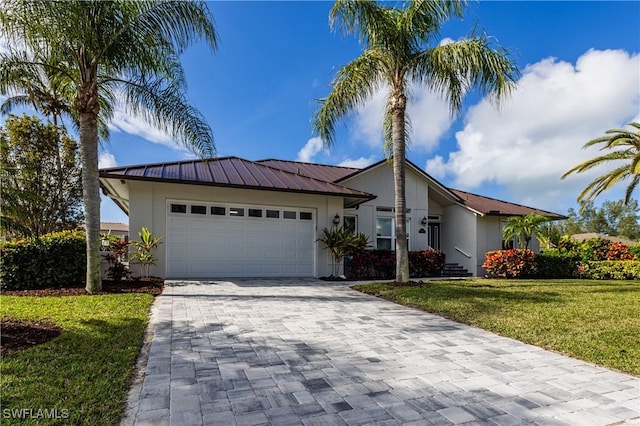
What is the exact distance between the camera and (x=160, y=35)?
27.1ft

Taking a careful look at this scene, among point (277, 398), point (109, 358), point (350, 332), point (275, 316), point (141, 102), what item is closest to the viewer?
point (277, 398)

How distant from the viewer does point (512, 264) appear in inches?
590

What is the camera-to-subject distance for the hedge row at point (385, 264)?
13.9m

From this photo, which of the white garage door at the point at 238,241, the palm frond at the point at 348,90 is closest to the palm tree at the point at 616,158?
the palm frond at the point at 348,90

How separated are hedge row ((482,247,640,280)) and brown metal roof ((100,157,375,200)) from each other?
6.73 metres

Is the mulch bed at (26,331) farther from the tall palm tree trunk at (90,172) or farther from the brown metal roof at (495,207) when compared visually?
the brown metal roof at (495,207)

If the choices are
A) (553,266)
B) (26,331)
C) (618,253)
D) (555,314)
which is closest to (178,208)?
(26,331)

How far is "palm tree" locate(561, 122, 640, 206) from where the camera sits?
43.2 feet

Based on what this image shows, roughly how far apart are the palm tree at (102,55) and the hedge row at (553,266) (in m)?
13.1

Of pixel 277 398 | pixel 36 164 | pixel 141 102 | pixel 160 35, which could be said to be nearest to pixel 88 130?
pixel 141 102

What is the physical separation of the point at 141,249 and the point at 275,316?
598 centimetres

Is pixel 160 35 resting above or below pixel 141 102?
above

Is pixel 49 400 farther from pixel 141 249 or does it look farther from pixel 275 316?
pixel 141 249

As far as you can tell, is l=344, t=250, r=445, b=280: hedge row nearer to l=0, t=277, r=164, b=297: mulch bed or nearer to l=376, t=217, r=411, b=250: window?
l=376, t=217, r=411, b=250: window
